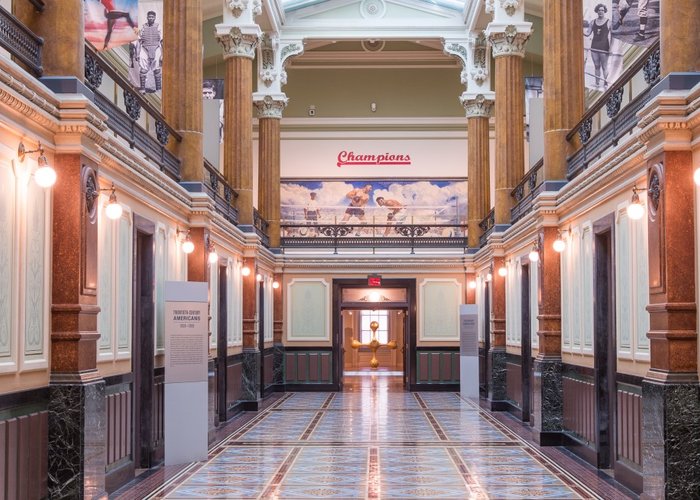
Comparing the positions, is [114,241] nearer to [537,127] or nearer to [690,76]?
[690,76]

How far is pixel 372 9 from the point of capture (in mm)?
26984

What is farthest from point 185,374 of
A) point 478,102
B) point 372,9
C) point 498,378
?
point 372,9

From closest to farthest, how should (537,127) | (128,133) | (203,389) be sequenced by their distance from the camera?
1. (128,133)
2. (203,389)
3. (537,127)

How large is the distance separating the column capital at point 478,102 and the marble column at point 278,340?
23.1ft

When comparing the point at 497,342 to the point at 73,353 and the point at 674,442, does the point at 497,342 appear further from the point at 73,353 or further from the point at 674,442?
the point at 73,353

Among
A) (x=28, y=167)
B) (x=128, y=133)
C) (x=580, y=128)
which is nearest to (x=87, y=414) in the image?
(x=28, y=167)

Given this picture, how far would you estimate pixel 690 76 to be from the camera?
8.33 metres

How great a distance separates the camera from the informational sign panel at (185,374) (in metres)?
12.3

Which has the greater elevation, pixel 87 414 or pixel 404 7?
pixel 404 7

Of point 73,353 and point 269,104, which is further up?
point 269,104

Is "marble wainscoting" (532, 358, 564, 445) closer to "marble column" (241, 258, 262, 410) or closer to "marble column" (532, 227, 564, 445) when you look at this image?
"marble column" (532, 227, 564, 445)

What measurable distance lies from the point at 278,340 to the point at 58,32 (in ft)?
61.2

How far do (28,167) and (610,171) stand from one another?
627 cm

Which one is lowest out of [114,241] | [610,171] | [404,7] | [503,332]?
[503,332]
